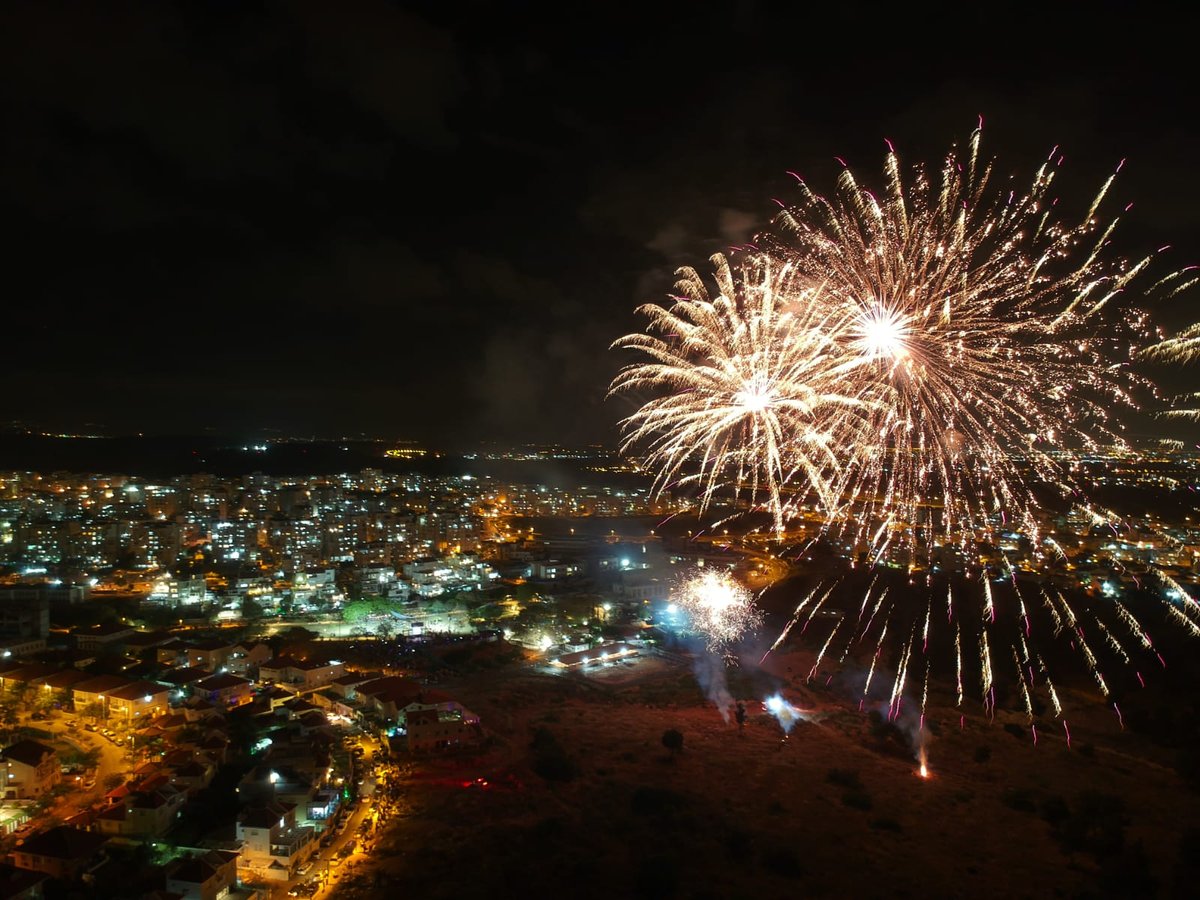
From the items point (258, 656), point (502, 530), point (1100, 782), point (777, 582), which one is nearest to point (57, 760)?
point (258, 656)

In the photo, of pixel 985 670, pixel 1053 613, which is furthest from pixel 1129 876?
pixel 1053 613

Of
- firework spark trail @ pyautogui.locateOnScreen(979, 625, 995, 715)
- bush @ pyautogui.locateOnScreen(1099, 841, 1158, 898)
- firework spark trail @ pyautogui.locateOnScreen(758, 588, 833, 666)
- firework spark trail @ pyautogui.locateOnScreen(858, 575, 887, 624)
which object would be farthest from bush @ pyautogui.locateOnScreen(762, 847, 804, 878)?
firework spark trail @ pyautogui.locateOnScreen(858, 575, 887, 624)

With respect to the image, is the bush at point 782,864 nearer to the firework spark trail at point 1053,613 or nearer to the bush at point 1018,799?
the bush at point 1018,799

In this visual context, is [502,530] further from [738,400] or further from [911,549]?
[738,400]

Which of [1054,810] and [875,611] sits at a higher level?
[875,611]

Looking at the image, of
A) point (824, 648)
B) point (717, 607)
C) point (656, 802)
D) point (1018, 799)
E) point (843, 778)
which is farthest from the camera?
point (717, 607)

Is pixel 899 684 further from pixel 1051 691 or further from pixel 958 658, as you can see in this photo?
pixel 1051 691

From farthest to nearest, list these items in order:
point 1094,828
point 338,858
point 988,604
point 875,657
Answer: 1. point 988,604
2. point 875,657
3. point 1094,828
4. point 338,858

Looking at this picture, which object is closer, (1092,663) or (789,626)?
(1092,663)

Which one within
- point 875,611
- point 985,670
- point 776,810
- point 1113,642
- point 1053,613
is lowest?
point 776,810
